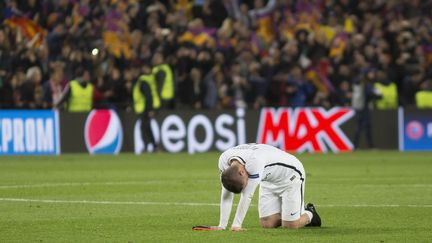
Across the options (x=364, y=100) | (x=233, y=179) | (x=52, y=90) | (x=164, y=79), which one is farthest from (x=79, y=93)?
(x=233, y=179)

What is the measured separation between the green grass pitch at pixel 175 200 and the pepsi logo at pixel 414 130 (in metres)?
3.13

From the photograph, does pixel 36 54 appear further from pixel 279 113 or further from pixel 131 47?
pixel 279 113

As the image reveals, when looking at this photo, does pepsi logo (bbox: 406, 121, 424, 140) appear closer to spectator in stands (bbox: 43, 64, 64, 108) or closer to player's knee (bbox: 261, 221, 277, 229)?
spectator in stands (bbox: 43, 64, 64, 108)

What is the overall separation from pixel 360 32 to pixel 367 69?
2.92 metres

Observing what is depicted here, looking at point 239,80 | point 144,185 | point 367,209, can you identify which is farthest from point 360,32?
point 367,209

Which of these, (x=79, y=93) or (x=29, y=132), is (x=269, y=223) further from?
(x=79, y=93)

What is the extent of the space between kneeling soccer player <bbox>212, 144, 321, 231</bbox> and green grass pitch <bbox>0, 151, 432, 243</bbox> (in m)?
0.23

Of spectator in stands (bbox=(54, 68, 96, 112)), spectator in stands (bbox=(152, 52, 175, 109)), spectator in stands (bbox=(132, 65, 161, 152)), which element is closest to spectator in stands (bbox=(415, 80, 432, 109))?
spectator in stands (bbox=(152, 52, 175, 109))

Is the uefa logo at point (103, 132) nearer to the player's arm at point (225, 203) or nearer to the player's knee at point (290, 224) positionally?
the player's knee at point (290, 224)

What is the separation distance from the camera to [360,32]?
33.8 meters

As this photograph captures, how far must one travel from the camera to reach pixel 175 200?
16656 millimetres

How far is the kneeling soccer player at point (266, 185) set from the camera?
11.6m

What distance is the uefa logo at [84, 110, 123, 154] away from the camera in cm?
2991

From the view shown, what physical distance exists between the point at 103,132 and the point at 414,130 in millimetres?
8495
